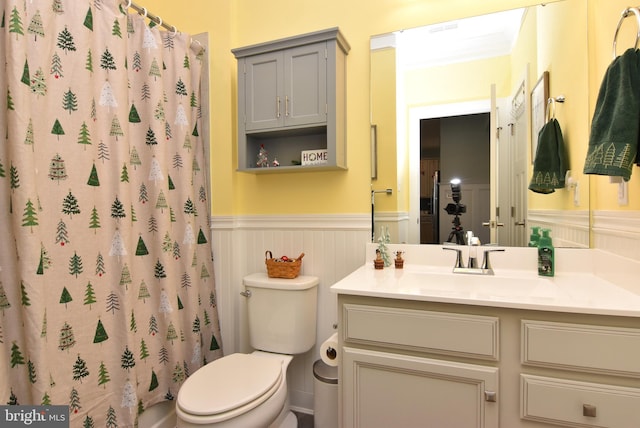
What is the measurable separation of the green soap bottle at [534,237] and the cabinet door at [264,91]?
1300mm

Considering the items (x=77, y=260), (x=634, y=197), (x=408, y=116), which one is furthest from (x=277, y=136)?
(x=634, y=197)

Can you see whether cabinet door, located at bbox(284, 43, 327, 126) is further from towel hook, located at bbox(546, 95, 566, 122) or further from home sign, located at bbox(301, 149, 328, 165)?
towel hook, located at bbox(546, 95, 566, 122)

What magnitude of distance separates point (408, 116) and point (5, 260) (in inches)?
67.5

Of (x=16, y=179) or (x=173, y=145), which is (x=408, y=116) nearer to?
(x=173, y=145)

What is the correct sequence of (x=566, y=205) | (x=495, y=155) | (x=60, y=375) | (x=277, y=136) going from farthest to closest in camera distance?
(x=277, y=136) → (x=495, y=155) → (x=566, y=205) → (x=60, y=375)

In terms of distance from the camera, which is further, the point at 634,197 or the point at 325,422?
the point at 325,422

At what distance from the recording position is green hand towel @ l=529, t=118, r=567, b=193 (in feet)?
4.82

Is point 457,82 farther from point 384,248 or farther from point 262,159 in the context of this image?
point 262,159

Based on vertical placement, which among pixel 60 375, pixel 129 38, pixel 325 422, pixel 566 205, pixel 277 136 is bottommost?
pixel 325 422

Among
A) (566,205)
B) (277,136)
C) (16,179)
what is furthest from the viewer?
(277,136)

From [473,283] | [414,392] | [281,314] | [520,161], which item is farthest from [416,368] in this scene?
[520,161]

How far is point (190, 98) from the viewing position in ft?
5.91

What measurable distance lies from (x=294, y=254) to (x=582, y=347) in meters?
1.32

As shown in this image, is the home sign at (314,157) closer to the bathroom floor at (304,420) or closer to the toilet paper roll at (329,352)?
the toilet paper roll at (329,352)
